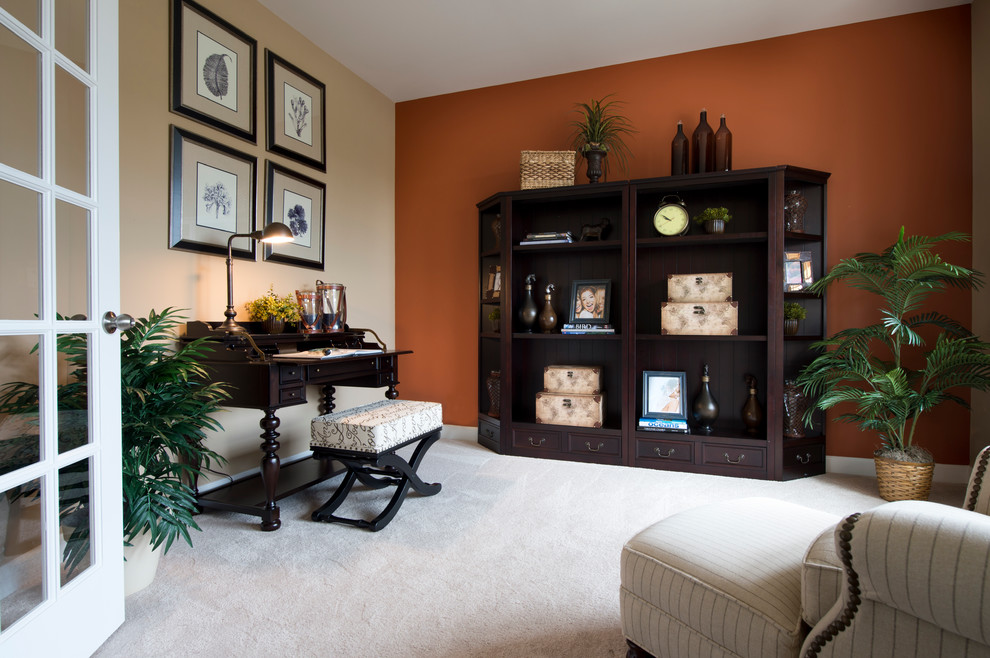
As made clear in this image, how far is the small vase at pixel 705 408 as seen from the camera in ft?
10.7

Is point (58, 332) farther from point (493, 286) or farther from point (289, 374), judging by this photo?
point (493, 286)

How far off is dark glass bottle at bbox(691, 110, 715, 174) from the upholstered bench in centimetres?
230

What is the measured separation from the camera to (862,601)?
0.86 m

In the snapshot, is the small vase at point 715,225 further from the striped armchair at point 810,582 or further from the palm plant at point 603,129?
the striped armchair at point 810,582

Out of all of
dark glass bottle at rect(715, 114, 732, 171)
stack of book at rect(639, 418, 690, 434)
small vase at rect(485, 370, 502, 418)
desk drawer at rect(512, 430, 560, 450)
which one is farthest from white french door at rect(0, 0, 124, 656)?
dark glass bottle at rect(715, 114, 732, 171)

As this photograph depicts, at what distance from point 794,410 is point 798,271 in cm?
87

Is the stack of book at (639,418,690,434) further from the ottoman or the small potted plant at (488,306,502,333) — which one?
the ottoman

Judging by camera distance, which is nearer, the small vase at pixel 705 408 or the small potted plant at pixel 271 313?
the small potted plant at pixel 271 313

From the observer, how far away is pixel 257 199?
3.02 metres

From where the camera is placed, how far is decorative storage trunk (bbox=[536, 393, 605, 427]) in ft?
11.3

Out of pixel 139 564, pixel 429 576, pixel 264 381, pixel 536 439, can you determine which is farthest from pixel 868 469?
pixel 139 564

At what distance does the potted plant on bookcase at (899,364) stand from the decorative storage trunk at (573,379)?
1.22 meters

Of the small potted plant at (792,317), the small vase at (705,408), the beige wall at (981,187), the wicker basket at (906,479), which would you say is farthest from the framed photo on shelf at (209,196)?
the beige wall at (981,187)

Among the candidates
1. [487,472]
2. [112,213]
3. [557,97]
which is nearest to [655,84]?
[557,97]
